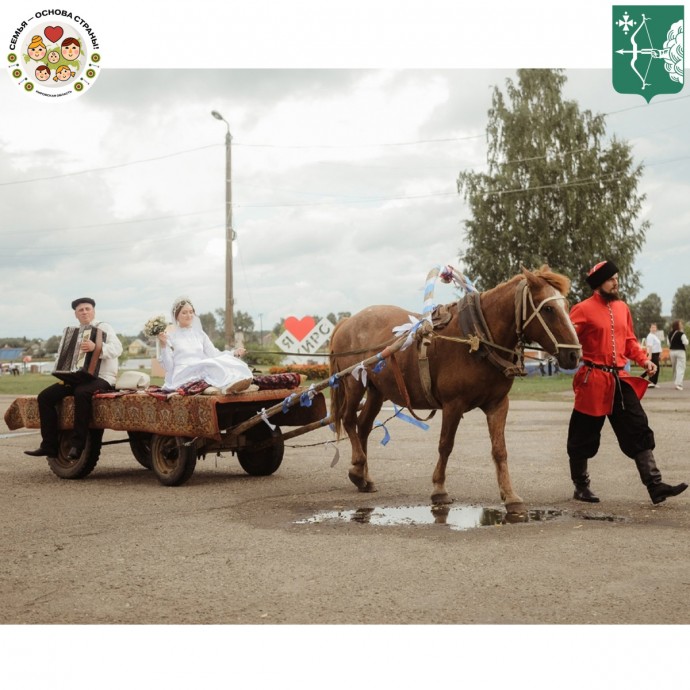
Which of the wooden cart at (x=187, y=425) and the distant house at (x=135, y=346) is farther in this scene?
the distant house at (x=135, y=346)

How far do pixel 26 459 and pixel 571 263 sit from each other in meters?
33.7

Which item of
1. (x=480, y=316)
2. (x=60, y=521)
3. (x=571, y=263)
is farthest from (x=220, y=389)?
(x=571, y=263)

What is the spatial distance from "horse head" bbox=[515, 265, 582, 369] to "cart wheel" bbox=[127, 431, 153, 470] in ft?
15.9

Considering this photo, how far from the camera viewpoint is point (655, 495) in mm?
7711

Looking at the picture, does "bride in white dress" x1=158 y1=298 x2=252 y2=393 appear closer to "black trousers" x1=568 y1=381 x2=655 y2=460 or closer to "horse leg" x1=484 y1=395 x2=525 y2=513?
"horse leg" x1=484 y1=395 x2=525 y2=513

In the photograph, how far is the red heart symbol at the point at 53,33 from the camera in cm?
730

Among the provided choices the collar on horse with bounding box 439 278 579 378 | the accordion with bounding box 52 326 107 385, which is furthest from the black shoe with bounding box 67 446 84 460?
the collar on horse with bounding box 439 278 579 378

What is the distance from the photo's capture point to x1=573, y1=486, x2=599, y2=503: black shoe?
8078mm

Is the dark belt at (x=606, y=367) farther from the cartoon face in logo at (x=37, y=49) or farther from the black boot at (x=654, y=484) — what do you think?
the cartoon face in logo at (x=37, y=49)

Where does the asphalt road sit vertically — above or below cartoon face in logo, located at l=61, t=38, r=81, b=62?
below

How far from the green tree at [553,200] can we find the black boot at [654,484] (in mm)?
34621

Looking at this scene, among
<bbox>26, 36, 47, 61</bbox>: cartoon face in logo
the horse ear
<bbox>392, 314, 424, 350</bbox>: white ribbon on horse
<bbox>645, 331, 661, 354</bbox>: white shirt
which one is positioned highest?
<bbox>26, 36, 47, 61</bbox>: cartoon face in logo

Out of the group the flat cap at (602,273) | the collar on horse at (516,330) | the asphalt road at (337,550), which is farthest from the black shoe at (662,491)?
the flat cap at (602,273)

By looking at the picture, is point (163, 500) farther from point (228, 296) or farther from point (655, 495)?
point (228, 296)
